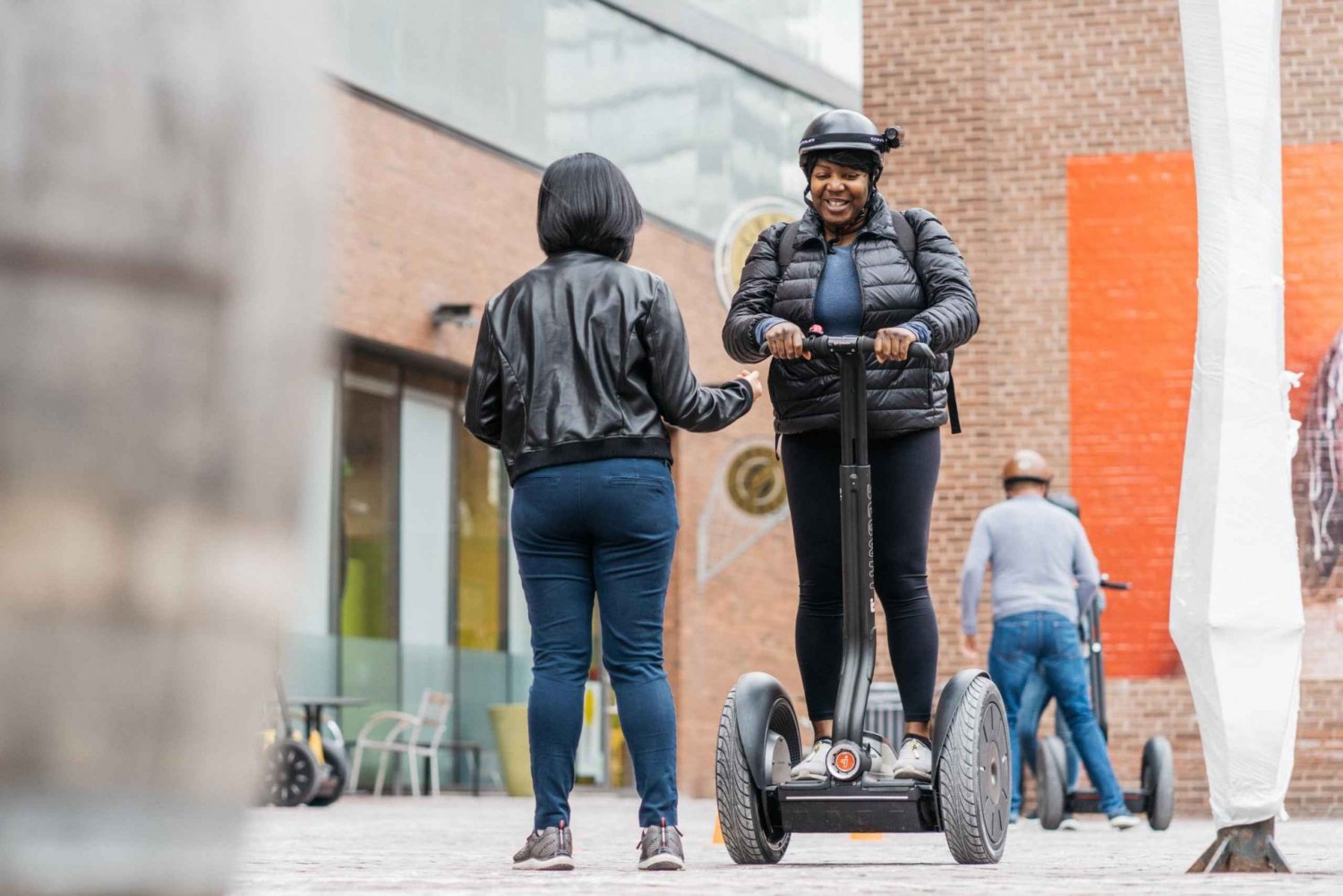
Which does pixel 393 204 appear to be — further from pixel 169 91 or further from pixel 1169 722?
pixel 169 91

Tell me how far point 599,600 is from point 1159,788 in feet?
23.9

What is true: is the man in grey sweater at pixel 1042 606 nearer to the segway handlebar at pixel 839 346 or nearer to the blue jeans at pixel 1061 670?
the blue jeans at pixel 1061 670

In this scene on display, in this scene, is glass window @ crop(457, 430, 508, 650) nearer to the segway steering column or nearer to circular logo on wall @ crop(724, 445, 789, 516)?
circular logo on wall @ crop(724, 445, 789, 516)

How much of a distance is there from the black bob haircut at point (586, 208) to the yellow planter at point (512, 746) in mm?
16741

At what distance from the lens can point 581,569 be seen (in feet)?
16.4

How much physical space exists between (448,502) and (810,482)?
58.3ft

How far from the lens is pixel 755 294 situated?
18.2 ft

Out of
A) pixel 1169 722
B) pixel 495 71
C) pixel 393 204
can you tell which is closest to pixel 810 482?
pixel 1169 722

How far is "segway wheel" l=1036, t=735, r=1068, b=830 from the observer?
442 inches

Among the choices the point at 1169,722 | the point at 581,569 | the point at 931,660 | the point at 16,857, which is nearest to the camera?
the point at 16,857

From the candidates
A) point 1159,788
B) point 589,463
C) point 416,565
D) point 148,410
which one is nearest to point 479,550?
point 416,565

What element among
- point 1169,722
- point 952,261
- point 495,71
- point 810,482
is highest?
point 495,71

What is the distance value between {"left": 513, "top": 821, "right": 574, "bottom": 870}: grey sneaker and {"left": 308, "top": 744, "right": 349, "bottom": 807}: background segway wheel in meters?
10.6

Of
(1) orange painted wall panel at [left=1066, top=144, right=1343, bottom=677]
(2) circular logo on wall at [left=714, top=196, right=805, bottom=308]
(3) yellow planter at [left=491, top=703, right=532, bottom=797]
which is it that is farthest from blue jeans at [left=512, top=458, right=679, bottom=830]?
(3) yellow planter at [left=491, top=703, right=532, bottom=797]
